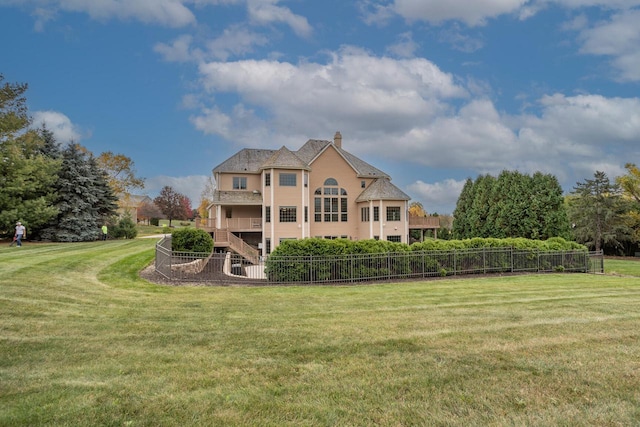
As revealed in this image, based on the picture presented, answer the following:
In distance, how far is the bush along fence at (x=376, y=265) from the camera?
16.0 m

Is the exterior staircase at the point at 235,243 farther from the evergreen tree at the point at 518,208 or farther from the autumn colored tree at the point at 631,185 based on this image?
the autumn colored tree at the point at 631,185

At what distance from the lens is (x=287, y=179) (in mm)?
29250

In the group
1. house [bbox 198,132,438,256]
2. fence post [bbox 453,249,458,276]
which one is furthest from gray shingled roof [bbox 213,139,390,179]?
fence post [bbox 453,249,458,276]

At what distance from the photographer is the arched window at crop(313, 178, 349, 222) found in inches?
1240

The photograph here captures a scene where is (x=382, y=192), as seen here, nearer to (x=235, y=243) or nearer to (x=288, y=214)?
(x=288, y=214)

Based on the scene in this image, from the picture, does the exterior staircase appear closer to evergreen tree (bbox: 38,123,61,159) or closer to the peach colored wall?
the peach colored wall

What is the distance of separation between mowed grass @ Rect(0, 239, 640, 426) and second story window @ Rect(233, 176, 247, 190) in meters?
21.6

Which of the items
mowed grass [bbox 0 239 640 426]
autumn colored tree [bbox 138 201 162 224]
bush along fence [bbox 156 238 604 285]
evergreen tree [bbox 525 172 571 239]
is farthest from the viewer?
autumn colored tree [bbox 138 201 162 224]

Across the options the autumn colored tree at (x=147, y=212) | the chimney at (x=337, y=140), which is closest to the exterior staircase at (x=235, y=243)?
the chimney at (x=337, y=140)

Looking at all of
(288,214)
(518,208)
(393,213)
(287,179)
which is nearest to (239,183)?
(287,179)

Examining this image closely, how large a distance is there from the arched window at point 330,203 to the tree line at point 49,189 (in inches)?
788

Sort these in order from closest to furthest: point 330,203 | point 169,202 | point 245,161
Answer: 1. point 330,203
2. point 245,161
3. point 169,202

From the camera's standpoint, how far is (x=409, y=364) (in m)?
5.27

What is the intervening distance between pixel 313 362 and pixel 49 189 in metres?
35.8
